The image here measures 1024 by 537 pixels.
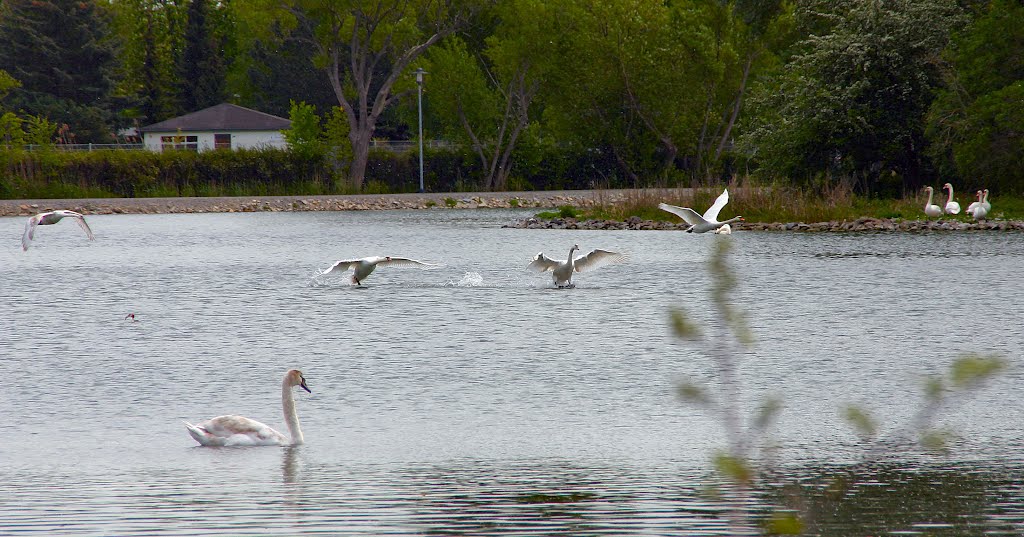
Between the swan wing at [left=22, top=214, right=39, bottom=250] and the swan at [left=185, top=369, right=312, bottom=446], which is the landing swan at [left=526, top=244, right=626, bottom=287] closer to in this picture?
the swan wing at [left=22, top=214, right=39, bottom=250]

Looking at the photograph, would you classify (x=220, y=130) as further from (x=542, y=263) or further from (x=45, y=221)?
(x=542, y=263)

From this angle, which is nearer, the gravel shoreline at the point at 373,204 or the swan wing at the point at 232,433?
the swan wing at the point at 232,433

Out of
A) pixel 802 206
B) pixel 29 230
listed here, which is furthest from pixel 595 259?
pixel 802 206

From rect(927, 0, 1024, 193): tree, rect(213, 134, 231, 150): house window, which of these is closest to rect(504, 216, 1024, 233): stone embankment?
rect(927, 0, 1024, 193): tree

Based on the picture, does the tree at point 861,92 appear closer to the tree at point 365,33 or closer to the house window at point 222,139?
the tree at point 365,33

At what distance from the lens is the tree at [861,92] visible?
4066 cm

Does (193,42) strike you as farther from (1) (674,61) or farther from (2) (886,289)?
(2) (886,289)

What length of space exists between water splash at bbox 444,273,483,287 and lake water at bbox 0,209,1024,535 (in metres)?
0.21

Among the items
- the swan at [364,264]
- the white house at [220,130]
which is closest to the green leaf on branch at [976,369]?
the swan at [364,264]

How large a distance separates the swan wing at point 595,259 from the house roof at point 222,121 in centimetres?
6006

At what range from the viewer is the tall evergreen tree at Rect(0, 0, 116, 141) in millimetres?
81125

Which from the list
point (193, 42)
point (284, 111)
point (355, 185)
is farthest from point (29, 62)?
point (355, 185)

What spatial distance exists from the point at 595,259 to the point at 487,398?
10.4 meters

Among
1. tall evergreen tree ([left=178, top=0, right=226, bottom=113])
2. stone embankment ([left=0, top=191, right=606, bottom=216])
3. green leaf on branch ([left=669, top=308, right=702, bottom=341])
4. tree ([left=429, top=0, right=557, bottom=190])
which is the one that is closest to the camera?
green leaf on branch ([left=669, top=308, right=702, bottom=341])
